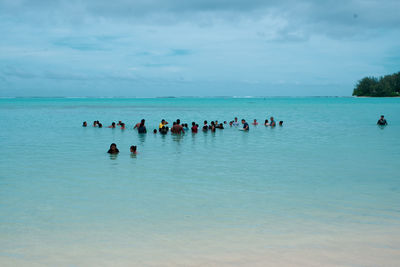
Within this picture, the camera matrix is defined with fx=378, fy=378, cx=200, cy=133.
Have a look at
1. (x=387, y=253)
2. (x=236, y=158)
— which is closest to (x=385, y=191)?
(x=387, y=253)

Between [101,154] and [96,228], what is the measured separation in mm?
12953

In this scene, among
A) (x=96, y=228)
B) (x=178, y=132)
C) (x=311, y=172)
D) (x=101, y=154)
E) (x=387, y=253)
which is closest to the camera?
(x=387, y=253)

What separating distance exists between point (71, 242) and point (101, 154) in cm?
1376

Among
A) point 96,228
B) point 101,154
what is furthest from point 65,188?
point 101,154

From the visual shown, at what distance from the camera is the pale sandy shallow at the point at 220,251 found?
739 centimetres

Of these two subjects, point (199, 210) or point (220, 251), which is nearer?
point (220, 251)

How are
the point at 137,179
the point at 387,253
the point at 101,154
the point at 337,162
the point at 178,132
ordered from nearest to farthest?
the point at 387,253 < the point at 137,179 < the point at 337,162 < the point at 101,154 < the point at 178,132

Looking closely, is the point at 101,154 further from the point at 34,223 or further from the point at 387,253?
the point at 387,253

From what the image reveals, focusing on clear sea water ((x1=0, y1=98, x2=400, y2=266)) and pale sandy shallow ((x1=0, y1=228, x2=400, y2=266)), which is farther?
clear sea water ((x1=0, y1=98, x2=400, y2=266))

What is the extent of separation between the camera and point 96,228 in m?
9.34

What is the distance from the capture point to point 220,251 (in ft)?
25.9

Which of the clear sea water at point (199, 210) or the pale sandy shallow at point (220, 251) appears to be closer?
the pale sandy shallow at point (220, 251)

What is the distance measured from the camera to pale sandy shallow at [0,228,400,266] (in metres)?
7.39

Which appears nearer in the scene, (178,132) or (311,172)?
(311,172)
